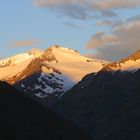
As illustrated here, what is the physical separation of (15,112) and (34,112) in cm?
1649

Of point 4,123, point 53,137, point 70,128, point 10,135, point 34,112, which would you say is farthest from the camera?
point 70,128

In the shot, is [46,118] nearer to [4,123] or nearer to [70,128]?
[70,128]

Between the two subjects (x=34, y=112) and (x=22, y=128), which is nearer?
(x=22, y=128)

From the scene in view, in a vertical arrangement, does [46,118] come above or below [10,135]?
above

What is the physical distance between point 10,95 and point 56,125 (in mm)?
15410

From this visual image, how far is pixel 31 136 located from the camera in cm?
13500

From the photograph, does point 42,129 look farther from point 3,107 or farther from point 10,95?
point 10,95

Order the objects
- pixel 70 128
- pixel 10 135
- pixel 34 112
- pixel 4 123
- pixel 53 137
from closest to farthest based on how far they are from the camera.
Answer: pixel 10 135 → pixel 4 123 → pixel 53 137 → pixel 34 112 → pixel 70 128

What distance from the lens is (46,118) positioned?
175750 mm

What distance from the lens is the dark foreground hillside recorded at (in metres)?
132

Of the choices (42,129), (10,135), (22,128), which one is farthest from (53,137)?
(10,135)

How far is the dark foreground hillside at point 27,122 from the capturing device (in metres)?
132

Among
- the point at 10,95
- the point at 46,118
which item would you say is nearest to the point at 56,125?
the point at 46,118

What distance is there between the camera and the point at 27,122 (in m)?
152
